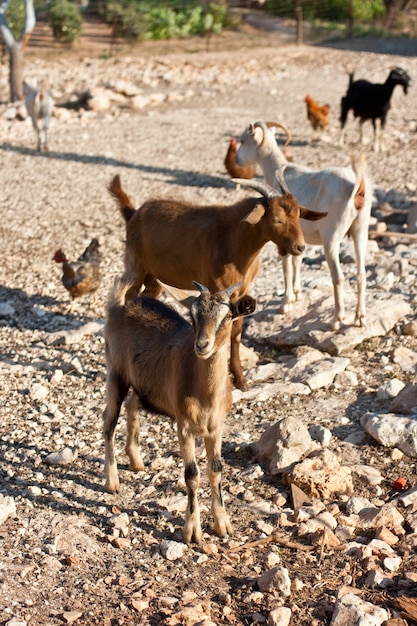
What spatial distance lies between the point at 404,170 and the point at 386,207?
2602 millimetres

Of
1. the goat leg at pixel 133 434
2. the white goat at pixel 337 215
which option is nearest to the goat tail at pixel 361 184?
the white goat at pixel 337 215

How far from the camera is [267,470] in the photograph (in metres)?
6.30

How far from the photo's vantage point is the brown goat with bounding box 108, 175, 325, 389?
7336 millimetres

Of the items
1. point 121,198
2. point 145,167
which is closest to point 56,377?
point 121,198

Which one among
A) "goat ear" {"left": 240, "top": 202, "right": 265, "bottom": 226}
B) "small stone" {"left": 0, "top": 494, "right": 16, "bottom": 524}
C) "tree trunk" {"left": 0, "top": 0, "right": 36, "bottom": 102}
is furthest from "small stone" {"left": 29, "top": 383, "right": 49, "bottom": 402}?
"tree trunk" {"left": 0, "top": 0, "right": 36, "bottom": 102}

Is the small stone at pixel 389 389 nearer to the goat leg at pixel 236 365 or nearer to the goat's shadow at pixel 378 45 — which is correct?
the goat leg at pixel 236 365

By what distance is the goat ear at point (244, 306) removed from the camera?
4953 mm

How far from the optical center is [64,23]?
27828mm

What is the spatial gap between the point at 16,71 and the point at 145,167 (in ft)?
22.9

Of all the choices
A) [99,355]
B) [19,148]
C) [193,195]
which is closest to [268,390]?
[99,355]

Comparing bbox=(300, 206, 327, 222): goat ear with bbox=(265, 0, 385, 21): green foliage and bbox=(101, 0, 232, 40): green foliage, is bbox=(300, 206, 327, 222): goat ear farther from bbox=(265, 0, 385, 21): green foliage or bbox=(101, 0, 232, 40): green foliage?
bbox=(265, 0, 385, 21): green foliage

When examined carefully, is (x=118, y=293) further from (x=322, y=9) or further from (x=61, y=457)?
(x=322, y=9)

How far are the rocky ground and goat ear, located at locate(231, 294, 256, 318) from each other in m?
1.51

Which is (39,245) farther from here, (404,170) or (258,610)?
(258,610)
